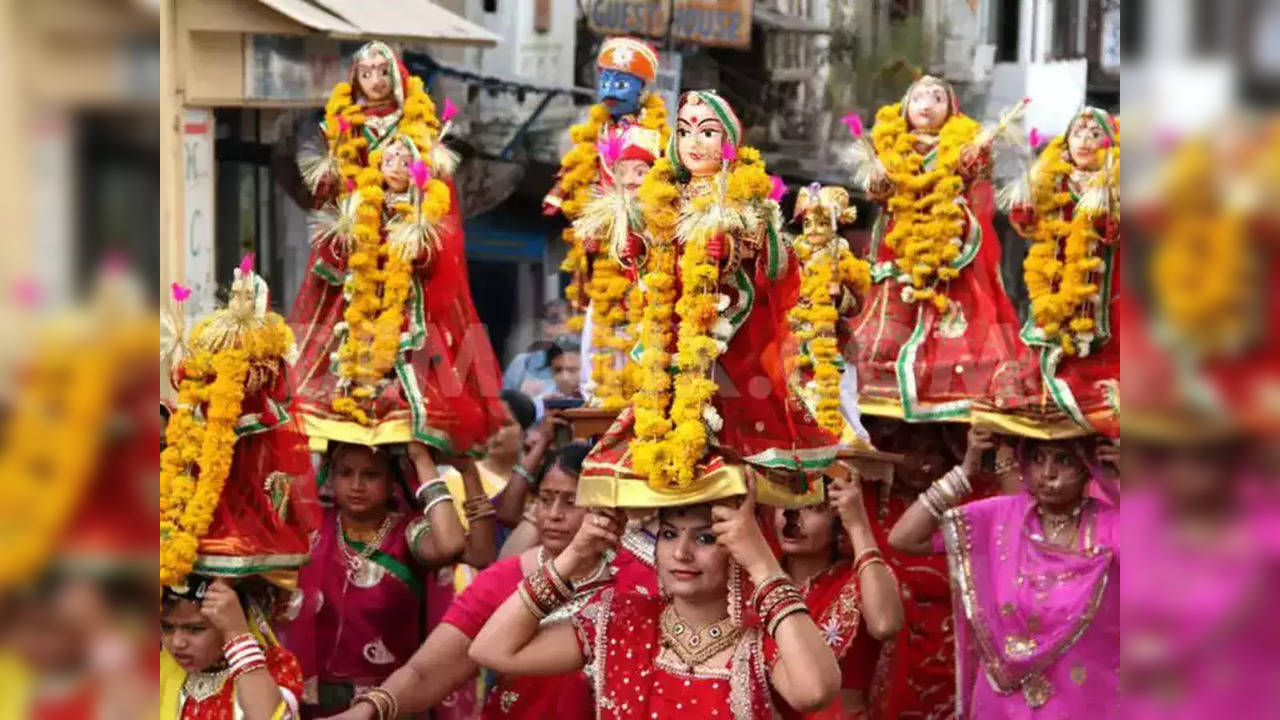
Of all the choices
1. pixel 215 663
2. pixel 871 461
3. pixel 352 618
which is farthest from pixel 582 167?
pixel 215 663

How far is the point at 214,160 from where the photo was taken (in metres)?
10.7

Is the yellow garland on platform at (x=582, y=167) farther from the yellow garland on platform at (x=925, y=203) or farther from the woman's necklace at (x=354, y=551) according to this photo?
the woman's necklace at (x=354, y=551)

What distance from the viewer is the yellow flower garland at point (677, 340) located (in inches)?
160

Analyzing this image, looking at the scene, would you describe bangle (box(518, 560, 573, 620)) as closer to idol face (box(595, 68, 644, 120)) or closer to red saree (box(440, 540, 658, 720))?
red saree (box(440, 540, 658, 720))

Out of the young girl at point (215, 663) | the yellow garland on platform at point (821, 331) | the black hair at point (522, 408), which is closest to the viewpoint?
the young girl at point (215, 663)

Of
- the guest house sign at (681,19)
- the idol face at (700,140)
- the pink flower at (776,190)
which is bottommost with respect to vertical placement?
the pink flower at (776,190)

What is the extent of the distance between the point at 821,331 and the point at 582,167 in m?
1.31

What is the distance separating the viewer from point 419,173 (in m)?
6.29

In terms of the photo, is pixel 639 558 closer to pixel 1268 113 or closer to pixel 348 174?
pixel 348 174

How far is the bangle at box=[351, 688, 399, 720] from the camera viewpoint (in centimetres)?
484

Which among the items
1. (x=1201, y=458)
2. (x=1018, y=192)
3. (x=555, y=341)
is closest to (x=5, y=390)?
(x=1201, y=458)

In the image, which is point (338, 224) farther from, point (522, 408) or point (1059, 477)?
point (1059, 477)

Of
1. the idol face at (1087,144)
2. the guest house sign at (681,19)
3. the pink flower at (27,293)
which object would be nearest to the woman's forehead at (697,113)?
the idol face at (1087,144)

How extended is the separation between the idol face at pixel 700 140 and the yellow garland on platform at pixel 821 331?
1.07 meters
